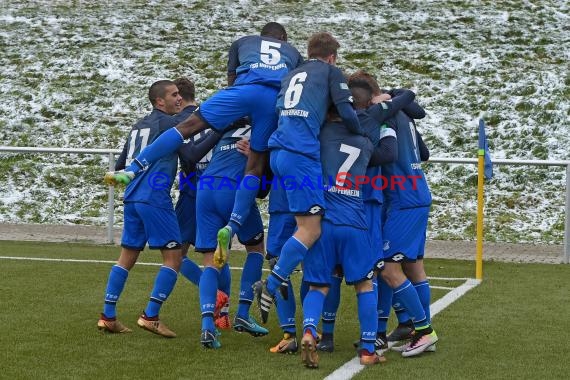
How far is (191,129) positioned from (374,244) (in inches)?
56.0

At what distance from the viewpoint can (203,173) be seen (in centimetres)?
715

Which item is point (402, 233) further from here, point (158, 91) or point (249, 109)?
point (158, 91)

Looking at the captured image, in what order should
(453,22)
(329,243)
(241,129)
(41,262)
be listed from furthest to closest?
(453,22) < (41,262) < (241,129) < (329,243)

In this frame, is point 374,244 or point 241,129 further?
point 241,129

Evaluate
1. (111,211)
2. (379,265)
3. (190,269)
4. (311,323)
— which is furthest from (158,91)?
(111,211)

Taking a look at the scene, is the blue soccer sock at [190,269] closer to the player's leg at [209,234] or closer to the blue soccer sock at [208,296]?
the player's leg at [209,234]

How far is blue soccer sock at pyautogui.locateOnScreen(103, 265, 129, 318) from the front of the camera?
23.5ft

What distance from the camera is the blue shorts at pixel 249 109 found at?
6.62m

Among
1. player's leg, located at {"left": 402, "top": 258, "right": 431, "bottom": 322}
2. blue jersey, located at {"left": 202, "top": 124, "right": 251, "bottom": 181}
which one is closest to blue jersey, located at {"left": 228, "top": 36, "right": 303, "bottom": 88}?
blue jersey, located at {"left": 202, "top": 124, "right": 251, "bottom": 181}

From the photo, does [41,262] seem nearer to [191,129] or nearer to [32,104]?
[191,129]

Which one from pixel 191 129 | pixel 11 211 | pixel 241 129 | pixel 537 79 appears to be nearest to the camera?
pixel 191 129

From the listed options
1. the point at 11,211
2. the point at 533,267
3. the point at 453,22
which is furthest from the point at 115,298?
the point at 453,22

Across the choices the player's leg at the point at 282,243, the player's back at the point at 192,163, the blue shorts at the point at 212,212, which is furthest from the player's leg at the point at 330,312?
the player's back at the point at 192,163

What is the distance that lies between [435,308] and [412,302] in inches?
83.2
